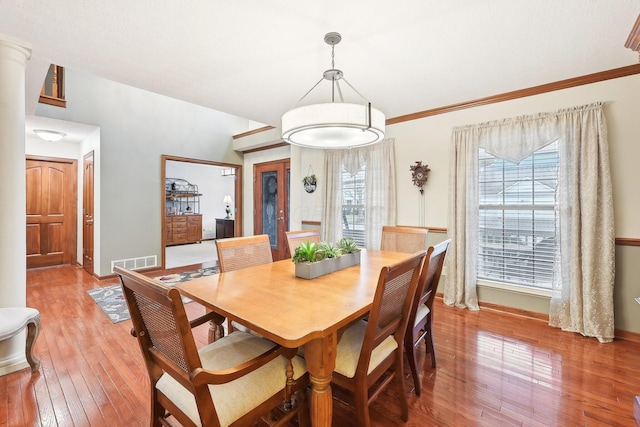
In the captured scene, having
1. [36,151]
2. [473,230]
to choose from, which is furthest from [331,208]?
[36,151]

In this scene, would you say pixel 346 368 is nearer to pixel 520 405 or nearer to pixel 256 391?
pixel 256 391

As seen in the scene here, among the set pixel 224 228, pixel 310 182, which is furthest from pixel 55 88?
pixel 224 228

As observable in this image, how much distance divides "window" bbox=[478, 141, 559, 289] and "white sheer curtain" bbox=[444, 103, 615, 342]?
0.12 meters

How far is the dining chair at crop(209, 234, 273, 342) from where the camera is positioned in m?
2.11

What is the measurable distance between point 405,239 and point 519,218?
129cm

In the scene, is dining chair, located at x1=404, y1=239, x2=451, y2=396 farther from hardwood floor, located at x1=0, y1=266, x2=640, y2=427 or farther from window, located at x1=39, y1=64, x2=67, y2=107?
window, located at x1=39, y1=64, x2=67, y2=107

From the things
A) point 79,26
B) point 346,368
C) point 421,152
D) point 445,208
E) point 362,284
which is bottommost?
point 346,368

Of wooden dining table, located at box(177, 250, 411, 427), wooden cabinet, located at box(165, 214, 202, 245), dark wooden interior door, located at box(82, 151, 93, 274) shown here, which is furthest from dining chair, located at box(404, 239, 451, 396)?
wooden cabinet, located at box(165, 214, 202, 245)

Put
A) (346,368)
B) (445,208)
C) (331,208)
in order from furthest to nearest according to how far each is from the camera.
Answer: (331,208) < (445,208) < (346,368)

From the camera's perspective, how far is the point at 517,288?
315cm

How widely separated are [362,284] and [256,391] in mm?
835

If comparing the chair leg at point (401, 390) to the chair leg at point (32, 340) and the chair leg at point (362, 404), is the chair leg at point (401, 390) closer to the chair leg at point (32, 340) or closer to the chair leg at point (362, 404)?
the chair leg at point (362, 404)

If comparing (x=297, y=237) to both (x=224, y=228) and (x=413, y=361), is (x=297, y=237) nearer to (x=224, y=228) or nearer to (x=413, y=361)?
(x=413, y=361)

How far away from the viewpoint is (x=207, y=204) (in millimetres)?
9992
